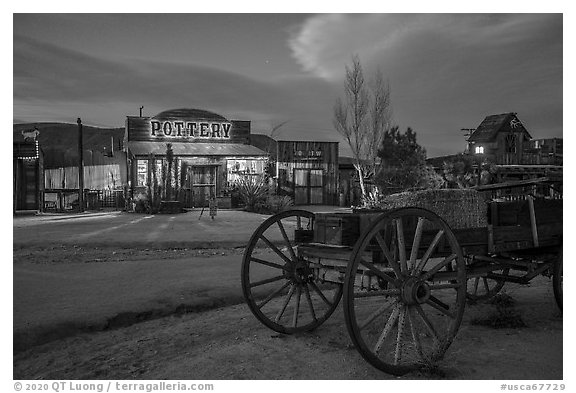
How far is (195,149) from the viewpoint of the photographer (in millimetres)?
22234

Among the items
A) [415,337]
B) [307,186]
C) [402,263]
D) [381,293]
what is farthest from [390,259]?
[307,186]

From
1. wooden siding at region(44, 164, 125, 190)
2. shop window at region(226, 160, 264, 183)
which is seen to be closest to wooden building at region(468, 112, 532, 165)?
shop window at region(226, 160, 264, 183)

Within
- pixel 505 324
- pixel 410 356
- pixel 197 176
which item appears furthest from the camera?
pixel 197 176

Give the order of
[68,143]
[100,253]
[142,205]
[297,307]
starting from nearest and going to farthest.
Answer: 1. [297,307]
2. [100,253]
3. [142,205]
4. [68,143]

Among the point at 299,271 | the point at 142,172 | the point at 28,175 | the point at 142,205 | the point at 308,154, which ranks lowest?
the point at 299,271

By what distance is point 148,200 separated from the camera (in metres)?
17.2

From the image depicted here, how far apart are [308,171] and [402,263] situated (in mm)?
20440

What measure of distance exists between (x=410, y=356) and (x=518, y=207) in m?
1.85

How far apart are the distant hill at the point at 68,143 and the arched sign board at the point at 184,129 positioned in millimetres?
1659

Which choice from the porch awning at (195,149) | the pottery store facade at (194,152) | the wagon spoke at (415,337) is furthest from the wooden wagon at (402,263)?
the porch awning at (195,149)

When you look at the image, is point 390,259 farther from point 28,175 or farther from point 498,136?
point 498,136

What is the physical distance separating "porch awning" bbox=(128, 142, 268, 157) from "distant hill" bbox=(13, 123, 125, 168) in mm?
1776
